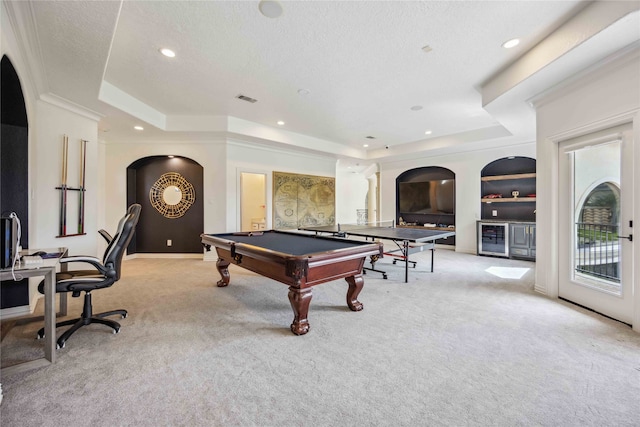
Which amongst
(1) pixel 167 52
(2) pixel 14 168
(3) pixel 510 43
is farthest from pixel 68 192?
(3) pixel 510 43

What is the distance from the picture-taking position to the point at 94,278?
2.48 meters

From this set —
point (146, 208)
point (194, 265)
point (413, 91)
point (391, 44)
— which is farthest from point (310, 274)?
point (146, 208)

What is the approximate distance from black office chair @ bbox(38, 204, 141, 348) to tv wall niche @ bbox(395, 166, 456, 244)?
7170 mm

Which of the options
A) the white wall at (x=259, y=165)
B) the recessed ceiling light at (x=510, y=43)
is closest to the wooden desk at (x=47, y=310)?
the white wall at (x=259, y=165)

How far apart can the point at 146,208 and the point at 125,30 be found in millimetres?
4291

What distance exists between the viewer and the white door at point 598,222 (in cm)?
270

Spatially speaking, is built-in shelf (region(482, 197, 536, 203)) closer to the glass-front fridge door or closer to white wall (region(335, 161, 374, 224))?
the glass-front fridge door

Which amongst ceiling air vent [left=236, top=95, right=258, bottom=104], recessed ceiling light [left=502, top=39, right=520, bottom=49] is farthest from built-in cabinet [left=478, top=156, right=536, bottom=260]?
ceiling air vent [left=236, top=95, right=258, bottom=104]

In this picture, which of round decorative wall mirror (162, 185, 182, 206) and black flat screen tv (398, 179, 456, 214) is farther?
black flat screen tv (398, 179, 456, 214)

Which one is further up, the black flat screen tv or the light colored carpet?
the black flat screen tv

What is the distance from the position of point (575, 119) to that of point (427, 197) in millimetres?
4883

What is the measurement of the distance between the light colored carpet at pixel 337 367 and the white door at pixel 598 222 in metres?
0.28

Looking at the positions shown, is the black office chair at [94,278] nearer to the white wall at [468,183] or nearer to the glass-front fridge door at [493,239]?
the glass-front fridge door at [493,239]

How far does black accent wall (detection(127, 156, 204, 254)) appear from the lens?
618cm
